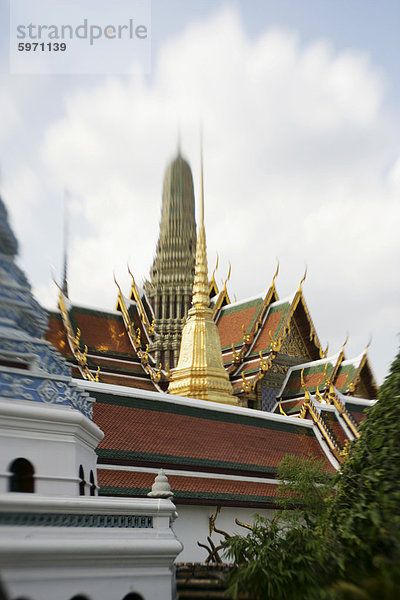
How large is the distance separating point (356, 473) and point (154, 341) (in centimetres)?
2395

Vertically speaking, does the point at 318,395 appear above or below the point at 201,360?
below

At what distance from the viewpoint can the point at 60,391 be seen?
8477 millimetres

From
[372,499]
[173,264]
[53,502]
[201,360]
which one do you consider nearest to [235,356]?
[201,360]

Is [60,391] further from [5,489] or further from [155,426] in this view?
[155,426]

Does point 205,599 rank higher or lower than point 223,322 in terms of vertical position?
lower

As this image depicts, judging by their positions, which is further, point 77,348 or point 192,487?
point 77,348

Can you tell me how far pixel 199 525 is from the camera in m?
14.6

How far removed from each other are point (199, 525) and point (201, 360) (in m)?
8.79

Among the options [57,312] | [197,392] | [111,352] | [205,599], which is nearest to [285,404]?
[197,392]

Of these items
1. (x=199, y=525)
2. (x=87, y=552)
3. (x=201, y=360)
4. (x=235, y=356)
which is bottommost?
(x=87, y=552)

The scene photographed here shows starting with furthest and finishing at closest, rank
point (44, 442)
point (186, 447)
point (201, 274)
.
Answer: point (201, 274) < point (186, 447) < point (44, 442)

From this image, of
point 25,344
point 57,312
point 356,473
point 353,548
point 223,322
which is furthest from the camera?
point 223,322

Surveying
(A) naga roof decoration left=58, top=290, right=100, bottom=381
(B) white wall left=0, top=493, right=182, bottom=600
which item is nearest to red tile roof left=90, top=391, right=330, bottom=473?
Result: (B) white wall left=0, top=493, right=182, bottom=600

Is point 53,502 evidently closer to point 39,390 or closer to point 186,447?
Answer: point 39,390
